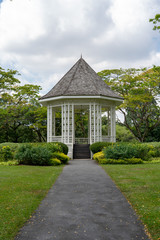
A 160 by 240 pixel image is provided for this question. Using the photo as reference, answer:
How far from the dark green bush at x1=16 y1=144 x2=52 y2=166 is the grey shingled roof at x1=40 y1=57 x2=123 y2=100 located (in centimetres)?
644

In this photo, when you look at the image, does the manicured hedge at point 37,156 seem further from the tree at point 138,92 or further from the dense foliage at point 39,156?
the tree at point 138,92

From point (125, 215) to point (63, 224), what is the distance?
1.45 meters

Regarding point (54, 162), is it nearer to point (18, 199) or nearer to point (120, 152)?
point (120, 152)

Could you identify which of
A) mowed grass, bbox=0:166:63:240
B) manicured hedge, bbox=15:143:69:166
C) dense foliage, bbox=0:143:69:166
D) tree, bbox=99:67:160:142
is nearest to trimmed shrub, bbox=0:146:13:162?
dense foliage, bbox=0:143:69:166

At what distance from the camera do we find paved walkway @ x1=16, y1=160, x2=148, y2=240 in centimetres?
398

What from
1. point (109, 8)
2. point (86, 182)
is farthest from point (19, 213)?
point (109, 8)

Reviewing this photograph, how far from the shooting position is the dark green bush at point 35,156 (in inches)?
535

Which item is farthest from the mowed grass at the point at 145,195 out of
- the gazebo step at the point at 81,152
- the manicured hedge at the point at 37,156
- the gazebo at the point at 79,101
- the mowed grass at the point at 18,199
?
the gazebo at the point at 79,101

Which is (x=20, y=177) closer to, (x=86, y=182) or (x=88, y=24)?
(x=86, y=182)

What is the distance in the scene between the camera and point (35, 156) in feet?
44.5

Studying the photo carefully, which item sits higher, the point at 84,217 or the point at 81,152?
the point at 81,152

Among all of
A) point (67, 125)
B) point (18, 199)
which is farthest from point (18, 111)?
point (18, 199)

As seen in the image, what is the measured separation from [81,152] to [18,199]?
1361 cm

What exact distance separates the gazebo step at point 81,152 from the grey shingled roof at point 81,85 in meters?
4.88
